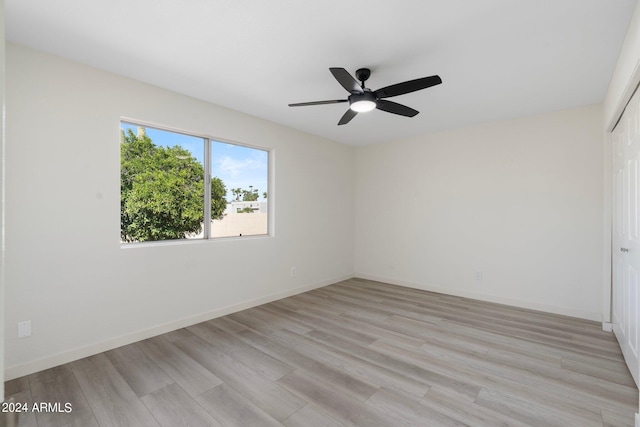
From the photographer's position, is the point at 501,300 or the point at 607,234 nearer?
Answer: the point at 607,234

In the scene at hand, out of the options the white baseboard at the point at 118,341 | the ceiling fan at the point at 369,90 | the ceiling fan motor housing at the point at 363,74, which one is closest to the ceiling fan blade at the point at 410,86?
the ceiling fan at the point at 369,90

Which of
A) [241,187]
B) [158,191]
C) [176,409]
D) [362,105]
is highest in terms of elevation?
[362,105]

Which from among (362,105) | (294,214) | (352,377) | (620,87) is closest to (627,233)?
(620,87)

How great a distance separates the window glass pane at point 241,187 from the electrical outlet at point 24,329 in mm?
1756

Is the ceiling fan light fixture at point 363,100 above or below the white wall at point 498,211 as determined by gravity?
above

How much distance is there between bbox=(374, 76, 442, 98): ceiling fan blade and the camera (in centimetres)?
223

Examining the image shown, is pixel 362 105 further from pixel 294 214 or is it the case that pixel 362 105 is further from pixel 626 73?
pixel 294 214

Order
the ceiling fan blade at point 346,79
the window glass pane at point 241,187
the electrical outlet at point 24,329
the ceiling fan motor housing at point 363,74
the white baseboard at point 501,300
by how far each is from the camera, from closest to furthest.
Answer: the ceiling fan blade at point 346,79, the electrical outlet at point 24,329, the ceiling fan motor housing at point 363,74, the white baseboard at point 501,300, the window glass pane at point 241,187

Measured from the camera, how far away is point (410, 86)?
2332mm

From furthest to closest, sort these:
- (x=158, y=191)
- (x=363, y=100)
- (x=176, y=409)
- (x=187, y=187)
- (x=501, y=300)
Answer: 1. (x=501, y=300)
2. (x=187, y=187)
3. (x=158, y=191)
4. (x=363, y=100)
5. (x=176, y=409)

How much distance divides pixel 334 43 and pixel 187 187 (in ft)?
7.28

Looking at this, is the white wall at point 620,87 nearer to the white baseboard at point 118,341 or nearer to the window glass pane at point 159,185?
the white baseboard at point 118,341

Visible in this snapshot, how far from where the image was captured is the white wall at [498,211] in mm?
3594

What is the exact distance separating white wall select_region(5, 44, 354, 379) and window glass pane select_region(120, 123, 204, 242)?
18 cm
